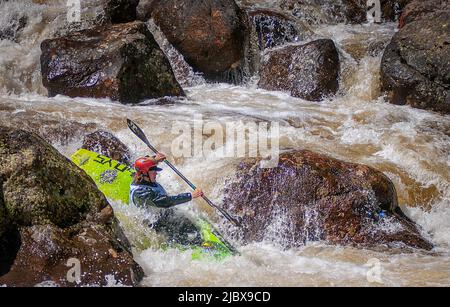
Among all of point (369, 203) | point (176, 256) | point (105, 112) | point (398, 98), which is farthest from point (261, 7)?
point (176, 256)

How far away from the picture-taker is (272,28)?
10.5 metres

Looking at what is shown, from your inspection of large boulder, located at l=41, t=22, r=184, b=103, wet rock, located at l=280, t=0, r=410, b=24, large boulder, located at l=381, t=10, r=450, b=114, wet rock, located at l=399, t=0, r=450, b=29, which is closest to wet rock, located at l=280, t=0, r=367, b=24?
wet rock, located at l=280, t=0, r=410, b=24

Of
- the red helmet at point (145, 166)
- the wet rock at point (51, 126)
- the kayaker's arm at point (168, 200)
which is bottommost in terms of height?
the kayaker's arm at point (168, 200)

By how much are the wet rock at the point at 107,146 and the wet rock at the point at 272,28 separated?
4470 millimetres

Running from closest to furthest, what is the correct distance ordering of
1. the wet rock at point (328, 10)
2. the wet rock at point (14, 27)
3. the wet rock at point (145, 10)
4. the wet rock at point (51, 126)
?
the wet rock at point (51, 126) < the wet rock at point (14, 27) < the wet rock at point (145, 10) < the wet rock at point (328, 10)

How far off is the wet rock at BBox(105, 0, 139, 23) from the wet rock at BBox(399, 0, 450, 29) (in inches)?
190

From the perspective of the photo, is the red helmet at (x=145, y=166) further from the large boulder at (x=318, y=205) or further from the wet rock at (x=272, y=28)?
the wet rock at (x=272, y=28)

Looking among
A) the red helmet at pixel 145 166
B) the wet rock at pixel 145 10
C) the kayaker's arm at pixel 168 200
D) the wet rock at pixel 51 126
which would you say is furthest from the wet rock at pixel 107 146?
the wet rock at pixel 145 10

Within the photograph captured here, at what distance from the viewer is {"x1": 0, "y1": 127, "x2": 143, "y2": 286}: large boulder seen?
3854mm

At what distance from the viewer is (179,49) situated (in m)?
9.98

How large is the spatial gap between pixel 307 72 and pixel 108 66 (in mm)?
3023

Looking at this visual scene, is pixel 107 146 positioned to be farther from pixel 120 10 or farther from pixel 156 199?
pixel 120 10

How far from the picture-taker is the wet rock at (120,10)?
10.2 metres
